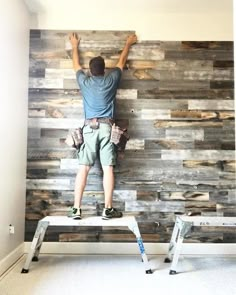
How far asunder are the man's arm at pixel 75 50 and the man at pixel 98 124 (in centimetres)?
7

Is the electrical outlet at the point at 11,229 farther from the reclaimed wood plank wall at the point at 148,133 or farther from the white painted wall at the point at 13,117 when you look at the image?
the reclaimed wood plank wall at the point at 148,133

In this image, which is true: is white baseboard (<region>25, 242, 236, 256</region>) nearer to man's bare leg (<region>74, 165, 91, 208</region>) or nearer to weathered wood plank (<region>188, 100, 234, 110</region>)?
man's bare leg (<region>74, 165, 91, 208</region>)

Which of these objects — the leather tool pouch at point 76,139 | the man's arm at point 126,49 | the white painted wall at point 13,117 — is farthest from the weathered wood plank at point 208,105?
the white painted wall at point 13,117

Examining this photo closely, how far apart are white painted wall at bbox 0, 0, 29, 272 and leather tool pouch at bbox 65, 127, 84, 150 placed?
481mm

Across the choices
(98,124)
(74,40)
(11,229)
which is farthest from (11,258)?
(74,40)

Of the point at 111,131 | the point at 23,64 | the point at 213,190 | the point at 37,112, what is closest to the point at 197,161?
the point at 213,190

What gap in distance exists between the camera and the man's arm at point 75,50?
3352 mm

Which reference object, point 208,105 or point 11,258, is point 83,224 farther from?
point 208,105

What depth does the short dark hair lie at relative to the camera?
10.3 feet

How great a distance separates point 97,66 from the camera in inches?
124

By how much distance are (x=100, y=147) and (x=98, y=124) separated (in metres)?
0.22

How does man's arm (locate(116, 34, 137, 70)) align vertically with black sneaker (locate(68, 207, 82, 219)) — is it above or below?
above

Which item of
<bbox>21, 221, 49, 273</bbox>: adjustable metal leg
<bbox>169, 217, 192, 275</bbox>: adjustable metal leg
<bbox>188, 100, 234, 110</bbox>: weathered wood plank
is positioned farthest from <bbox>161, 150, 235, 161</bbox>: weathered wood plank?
<bbox>21, 221, 49, 273</bbox>: adjustable metal leg

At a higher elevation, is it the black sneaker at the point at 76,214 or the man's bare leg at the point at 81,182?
the man's bare leg at the point at 81,182
